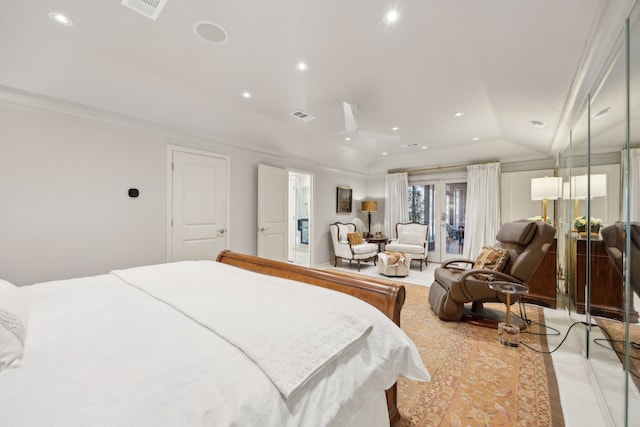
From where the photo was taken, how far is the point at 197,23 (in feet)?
6.55

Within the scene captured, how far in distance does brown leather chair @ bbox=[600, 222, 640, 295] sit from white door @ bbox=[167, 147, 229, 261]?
4072 millimetres

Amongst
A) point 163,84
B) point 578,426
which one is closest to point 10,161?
point 163,84

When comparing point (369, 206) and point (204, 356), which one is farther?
point (369, 206)

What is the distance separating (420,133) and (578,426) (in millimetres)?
4060

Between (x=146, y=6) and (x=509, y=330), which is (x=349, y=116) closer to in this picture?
(x=146, y=6)

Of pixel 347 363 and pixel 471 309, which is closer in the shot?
pixel 347 363

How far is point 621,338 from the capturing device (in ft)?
4.83

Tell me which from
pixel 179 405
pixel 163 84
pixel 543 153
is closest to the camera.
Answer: pixel 179 405

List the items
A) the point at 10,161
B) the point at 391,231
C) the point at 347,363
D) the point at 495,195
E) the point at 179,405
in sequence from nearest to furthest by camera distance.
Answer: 1. the point at 179,405
2. the point at 347,363
3. the point at 10,161
4. the point at 495,195
5. the point at 391,231

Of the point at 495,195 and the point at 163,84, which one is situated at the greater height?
the point at 163,84

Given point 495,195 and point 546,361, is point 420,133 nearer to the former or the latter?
point 495,195

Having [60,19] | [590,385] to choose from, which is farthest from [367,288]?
[60,19]

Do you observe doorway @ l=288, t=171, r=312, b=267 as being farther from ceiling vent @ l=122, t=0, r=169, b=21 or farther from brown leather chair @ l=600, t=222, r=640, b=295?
brown leather chair @ l=600, t=222, r=640, b=295

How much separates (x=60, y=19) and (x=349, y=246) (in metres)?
5.01
